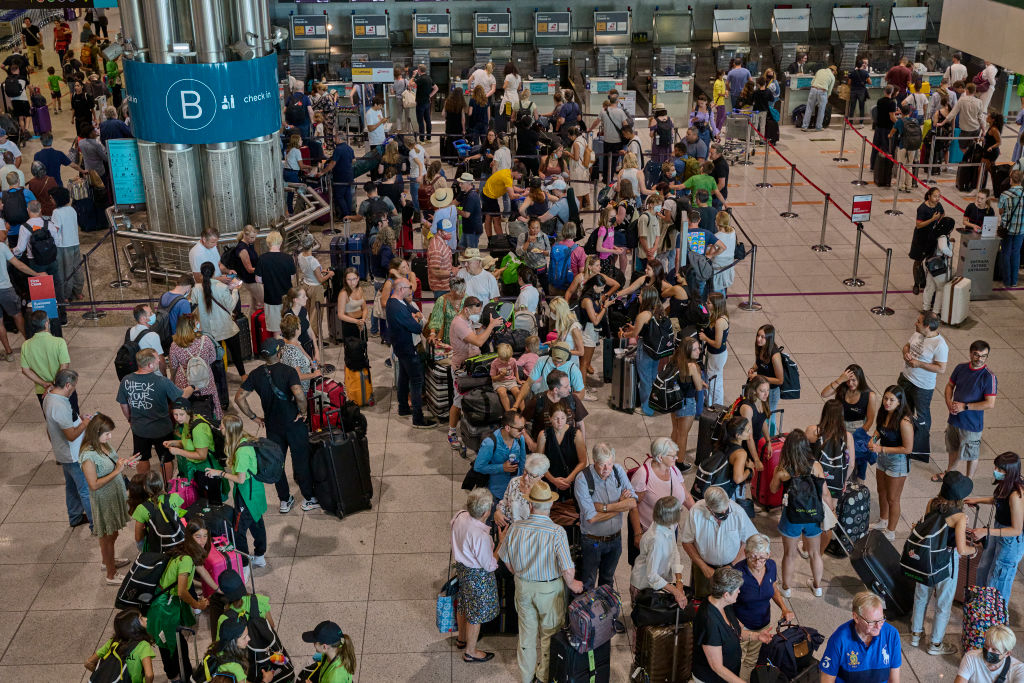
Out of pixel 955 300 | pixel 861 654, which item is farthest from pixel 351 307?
pixel 955 300

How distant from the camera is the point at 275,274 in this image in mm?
11586

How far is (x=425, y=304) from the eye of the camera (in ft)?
45.6

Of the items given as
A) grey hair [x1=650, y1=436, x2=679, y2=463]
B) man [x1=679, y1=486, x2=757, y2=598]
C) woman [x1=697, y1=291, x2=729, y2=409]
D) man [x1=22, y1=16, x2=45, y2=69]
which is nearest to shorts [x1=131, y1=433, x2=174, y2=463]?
grey hair [x1=650, y1=436, x2=679, y2=463]

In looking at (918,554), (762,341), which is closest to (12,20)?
(762,341)

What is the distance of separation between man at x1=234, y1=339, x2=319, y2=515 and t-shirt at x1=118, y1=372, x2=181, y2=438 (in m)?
0.56

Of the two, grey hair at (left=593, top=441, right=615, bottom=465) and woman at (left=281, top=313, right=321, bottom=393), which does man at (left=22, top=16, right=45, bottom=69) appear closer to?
woman at (left=281, top=313, right=321, bottom=393)

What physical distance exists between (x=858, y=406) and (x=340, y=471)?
4208mm

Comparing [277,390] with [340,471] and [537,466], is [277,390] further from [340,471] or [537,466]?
[537,466]

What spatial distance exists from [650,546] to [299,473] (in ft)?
11.5

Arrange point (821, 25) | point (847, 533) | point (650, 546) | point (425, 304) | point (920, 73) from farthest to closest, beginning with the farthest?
point (821, 25), point (920, 73), point (425, 304), point (847, 533), point (650, 546)

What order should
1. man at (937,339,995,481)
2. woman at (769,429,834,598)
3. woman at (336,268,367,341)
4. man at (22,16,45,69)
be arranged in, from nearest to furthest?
woman at (769,429,834,598), man at (937,339,995,481), woman at (336,268,367,341), man at (22,16,45,69)

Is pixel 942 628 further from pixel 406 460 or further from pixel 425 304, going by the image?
pixel 425 304

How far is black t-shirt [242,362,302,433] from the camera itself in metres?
9.06

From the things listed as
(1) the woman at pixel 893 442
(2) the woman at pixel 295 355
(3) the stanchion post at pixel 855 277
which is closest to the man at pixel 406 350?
(2) the woman at pixel 295 355
